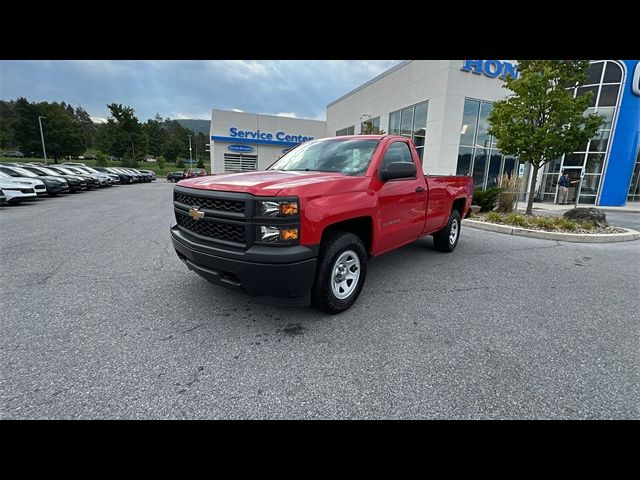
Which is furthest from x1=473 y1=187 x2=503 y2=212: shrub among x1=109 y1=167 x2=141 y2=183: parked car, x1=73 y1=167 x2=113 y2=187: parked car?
x1=109 y1=167 x2=141 y2=183: parked car

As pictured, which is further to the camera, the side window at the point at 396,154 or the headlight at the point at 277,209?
the side window at the point at 396,154

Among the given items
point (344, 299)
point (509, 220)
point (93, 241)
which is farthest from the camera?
point (509, 220)

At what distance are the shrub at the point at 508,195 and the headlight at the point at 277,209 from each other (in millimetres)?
10048

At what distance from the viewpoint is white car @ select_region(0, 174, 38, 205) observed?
36.2 ft

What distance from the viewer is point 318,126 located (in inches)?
1382

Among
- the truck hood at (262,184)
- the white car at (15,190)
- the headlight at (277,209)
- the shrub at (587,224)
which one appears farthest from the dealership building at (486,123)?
the white car at (15,190)

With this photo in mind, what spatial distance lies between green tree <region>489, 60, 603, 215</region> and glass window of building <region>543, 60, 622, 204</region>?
8.37 meters

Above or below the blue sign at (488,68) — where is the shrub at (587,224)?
below

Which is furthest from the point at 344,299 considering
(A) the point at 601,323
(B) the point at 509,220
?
(B) the point at 509,220

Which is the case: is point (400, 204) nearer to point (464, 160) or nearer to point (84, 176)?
point (464, 160)

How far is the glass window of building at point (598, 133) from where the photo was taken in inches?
597

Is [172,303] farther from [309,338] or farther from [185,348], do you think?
[309,338]

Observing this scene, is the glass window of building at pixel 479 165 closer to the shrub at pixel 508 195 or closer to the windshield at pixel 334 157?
the shrub at pixel 508 195

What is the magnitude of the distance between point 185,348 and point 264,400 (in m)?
0.98
